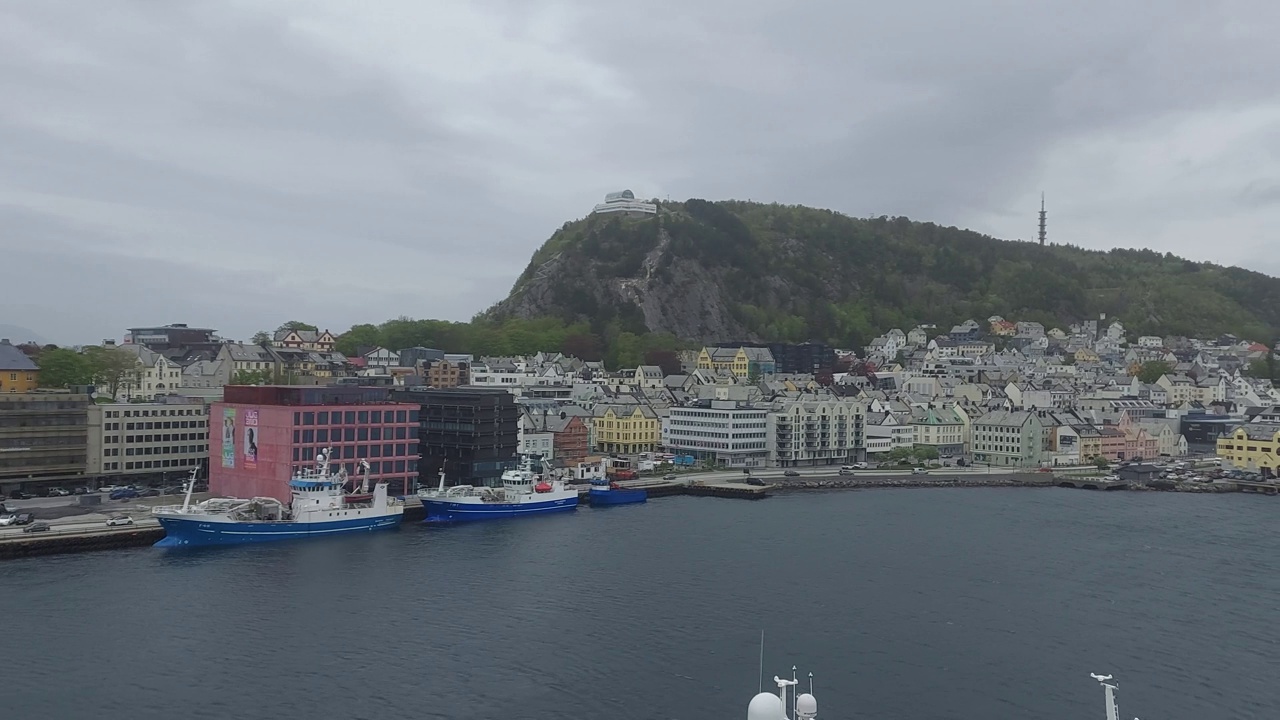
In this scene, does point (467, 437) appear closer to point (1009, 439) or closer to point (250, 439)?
point (250, 439)

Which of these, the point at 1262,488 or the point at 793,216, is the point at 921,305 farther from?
the point at 1262,488

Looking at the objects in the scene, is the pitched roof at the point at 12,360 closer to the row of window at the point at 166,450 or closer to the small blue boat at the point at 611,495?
the row of window at the point at 166,450

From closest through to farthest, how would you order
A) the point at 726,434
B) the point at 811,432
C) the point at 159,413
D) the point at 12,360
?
the point at 159,413 → the point at 12,360 → the point at 726,434 → the point at 811,432

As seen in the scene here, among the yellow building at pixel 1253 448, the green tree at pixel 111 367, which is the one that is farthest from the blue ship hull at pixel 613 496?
the yellow building at pixel 1253 448

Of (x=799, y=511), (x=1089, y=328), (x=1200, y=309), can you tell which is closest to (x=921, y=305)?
(x=1089, y=328)

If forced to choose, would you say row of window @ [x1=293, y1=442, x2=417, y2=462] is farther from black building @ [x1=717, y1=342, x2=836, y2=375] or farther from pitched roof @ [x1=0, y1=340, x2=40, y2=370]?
black building @ [x1=717, y1=342, x2=836, y2=375]

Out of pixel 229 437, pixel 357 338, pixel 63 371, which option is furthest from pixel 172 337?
pixel 229 437

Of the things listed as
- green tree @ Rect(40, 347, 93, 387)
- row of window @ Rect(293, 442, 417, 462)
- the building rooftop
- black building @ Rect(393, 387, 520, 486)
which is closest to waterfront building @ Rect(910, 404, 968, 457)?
black building @ Rect(393, 387, 520, 486)

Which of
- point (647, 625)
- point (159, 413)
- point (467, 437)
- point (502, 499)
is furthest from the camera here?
point (467, 437)
